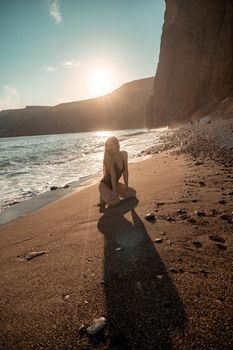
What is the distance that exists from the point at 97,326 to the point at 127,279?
0.69 meters

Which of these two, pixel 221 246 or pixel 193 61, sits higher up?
pixel 193 61

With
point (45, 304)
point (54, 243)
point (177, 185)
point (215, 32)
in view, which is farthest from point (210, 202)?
point (215, 32)

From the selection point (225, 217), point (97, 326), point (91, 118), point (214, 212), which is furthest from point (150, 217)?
point (91, 118)

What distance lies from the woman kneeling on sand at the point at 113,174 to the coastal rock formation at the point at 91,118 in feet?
465

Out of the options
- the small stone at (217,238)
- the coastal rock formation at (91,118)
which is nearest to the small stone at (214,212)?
the small stone at (217,238)

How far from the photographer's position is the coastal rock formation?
151m

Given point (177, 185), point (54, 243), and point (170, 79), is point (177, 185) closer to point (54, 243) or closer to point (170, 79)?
point (54, 243)

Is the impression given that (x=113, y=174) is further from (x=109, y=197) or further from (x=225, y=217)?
(x=225, y=217)

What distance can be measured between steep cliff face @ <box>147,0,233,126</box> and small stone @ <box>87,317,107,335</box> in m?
41.9

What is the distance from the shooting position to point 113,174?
5613 mm

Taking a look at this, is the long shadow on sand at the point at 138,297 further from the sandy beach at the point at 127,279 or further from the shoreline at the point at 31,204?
the shoreline at the point at 31,204

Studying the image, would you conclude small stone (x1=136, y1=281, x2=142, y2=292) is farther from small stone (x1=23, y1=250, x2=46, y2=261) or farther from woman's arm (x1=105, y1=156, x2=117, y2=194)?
woman's arm (x1=105, y1=156, x2=117, y2=194)

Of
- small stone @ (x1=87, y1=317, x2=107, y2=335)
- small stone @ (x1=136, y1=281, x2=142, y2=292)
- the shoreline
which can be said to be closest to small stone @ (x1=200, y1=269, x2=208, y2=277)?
small stone @ (x1=136, y1=281, x2=142, y2=292)

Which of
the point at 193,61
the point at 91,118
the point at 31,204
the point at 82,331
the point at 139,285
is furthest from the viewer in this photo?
the point at 91,118
